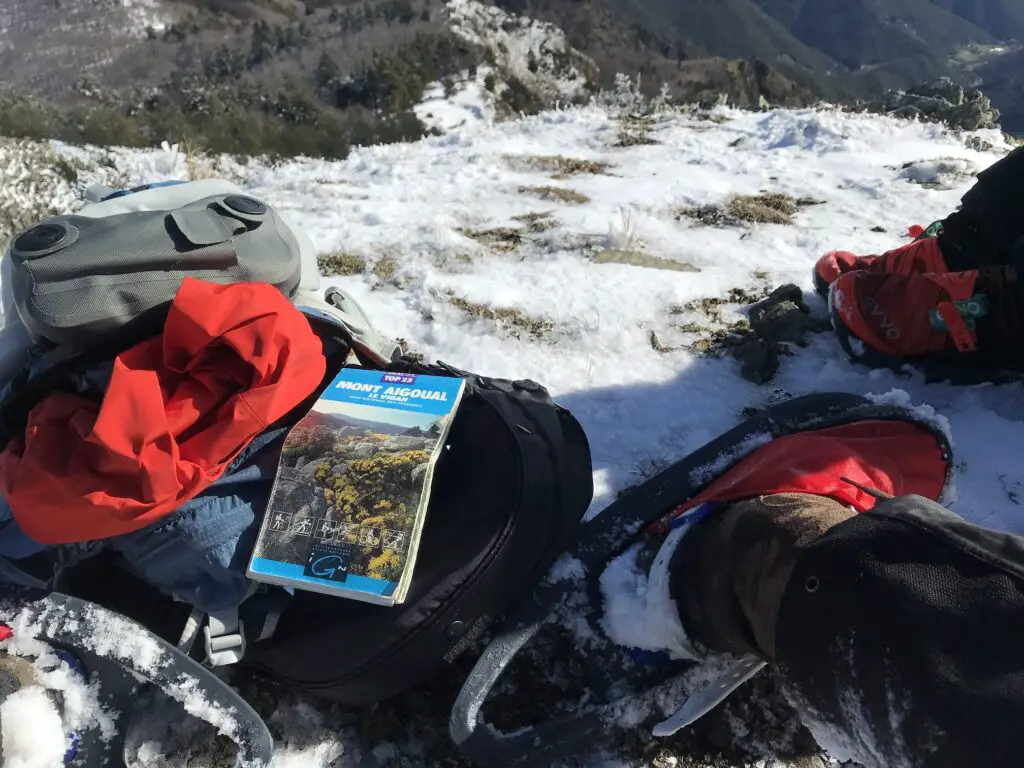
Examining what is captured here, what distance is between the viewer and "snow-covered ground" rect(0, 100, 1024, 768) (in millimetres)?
2258

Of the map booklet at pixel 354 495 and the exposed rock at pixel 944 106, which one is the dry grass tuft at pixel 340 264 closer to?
the map booklet at pixel 354 495

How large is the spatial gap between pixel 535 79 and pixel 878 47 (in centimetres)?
9863

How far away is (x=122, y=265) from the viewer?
127 cm

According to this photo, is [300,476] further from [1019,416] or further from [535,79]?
[535,79]

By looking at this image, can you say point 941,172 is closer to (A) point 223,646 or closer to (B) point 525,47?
(A) point 223,646

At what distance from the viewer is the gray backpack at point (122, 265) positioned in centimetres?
123

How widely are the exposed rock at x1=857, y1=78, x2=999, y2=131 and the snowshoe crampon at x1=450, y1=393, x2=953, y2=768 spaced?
6.49m

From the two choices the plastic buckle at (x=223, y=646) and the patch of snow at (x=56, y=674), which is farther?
the plastic buckle at (x=223, y=646)

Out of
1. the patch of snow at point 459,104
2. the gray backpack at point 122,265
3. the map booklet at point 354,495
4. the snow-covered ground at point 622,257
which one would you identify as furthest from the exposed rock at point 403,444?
the patch of snow at point 459,104

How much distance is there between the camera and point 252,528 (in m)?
1.31

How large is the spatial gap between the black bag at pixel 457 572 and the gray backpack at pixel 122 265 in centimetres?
49

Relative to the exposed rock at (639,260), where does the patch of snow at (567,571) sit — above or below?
above

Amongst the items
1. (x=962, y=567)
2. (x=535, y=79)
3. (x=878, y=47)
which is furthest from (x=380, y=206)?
(x=878, y=47)

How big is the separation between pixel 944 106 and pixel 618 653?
803 cm
